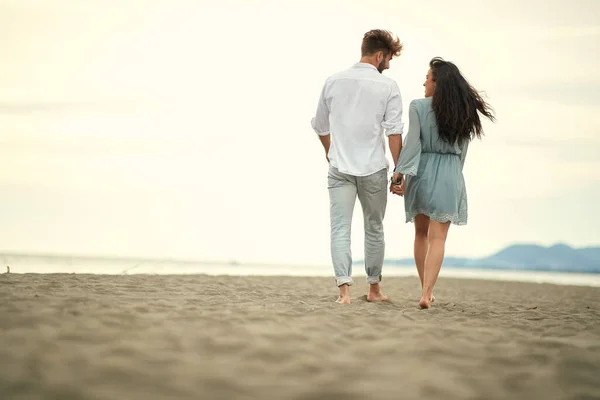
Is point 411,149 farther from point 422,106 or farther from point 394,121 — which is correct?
point 422,106

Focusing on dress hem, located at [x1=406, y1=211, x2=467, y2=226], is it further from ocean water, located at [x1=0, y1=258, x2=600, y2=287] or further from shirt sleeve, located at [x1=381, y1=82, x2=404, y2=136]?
ocean water, located at [x1=0, y1=258, x2=600, y2=287]

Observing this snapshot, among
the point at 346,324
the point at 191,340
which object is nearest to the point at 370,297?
the point at 346,324

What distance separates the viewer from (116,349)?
246cm

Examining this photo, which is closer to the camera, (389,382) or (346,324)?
(389,382)

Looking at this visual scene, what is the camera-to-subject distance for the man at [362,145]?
502 centimetres

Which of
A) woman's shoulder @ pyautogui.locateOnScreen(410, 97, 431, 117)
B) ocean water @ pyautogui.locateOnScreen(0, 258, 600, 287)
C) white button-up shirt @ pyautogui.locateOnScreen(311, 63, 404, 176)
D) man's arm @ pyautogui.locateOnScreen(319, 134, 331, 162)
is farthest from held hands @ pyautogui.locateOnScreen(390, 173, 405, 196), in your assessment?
ocean water @ pyautogui.locateOnScreen(0, 258, 600, 287)

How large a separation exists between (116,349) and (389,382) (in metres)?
1.06

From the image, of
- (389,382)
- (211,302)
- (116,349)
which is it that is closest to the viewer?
(389,382)

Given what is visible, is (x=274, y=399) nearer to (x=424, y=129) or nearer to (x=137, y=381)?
(x=137, y=381)

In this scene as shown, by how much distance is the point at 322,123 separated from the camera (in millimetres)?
5371

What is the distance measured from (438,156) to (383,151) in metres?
0.46

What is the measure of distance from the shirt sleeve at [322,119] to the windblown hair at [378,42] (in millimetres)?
470

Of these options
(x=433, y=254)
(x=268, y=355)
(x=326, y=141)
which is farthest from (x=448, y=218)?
(x=268, y=355)

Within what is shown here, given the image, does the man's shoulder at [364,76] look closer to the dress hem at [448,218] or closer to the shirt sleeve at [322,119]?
the shirt sleeve at [322,119]
